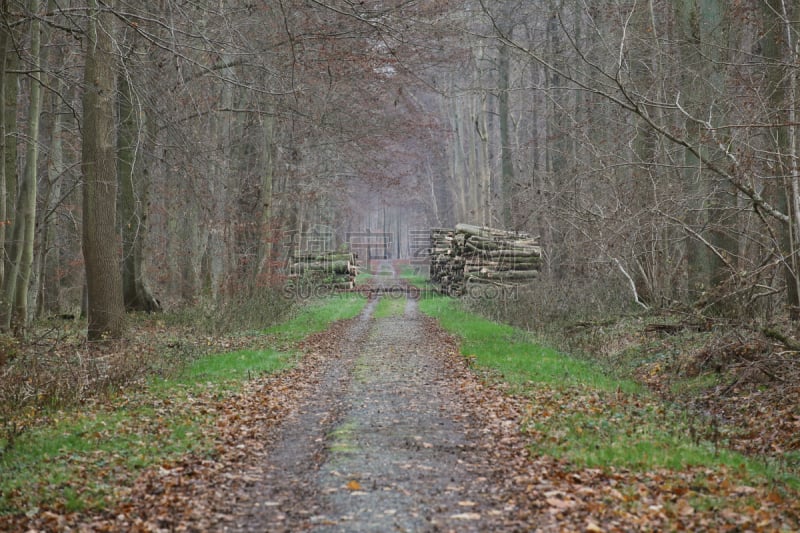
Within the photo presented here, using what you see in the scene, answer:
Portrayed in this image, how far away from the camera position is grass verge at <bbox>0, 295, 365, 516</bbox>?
19.7 ft

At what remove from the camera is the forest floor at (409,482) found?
5.44m

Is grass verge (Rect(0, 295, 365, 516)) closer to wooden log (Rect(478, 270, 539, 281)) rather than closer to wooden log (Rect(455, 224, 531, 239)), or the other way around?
wooden log (Rect(478, 270, 539, 281))

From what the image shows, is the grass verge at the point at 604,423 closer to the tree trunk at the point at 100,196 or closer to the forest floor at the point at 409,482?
the forest floor at the point at 409,482

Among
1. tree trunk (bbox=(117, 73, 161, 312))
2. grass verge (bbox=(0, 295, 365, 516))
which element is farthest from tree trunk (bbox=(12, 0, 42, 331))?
tree trunk (bbox=(117, 73, 161, 312))

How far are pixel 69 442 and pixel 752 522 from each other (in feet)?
20.3

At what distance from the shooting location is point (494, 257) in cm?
2638

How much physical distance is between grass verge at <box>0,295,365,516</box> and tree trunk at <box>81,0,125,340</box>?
278 centimetres

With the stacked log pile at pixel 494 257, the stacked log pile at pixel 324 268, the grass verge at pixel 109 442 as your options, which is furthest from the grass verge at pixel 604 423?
the stacked log pile at pixel 324 268

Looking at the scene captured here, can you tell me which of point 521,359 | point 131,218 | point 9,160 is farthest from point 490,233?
point 9,160

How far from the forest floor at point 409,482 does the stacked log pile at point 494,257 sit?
16.3m

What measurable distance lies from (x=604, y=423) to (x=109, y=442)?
516 cm

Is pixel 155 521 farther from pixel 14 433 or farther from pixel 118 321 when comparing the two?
pixel 118 321

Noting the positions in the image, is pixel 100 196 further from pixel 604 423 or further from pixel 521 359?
pixel 604 423

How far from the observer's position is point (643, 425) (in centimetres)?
791
